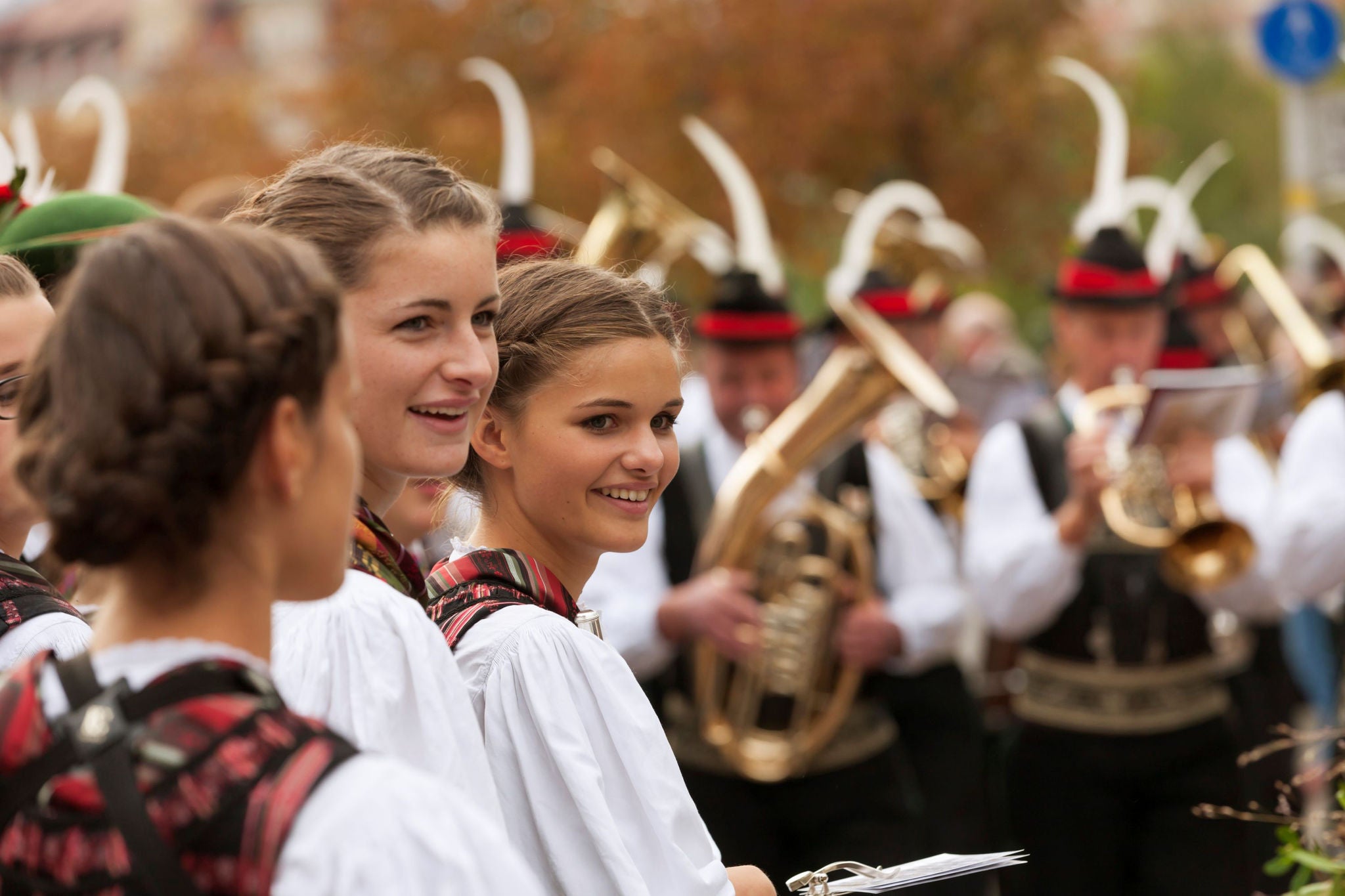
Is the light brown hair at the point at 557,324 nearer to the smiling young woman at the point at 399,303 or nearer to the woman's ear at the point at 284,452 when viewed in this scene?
the smiling young woman at the point at 399,303

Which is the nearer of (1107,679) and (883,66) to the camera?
(1107,679)

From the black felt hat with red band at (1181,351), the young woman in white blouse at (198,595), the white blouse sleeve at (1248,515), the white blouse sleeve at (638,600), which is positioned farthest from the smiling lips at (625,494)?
the black felt hat with red band at (1181,351)

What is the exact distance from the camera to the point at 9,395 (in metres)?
2.48

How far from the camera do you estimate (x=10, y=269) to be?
2.50 meters

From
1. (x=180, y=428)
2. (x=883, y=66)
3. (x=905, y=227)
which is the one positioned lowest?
(x=180, y=428)

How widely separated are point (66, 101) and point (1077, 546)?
11.9 feet

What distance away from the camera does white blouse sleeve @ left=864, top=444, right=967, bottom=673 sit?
5555mm

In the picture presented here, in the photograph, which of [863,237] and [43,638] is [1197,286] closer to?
[863,237]

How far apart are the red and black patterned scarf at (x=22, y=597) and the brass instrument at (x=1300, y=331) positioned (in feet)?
14.1

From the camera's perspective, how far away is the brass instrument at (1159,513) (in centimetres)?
519

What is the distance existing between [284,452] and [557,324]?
3.78 ft

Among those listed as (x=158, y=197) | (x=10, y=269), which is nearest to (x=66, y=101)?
(x=10, y=269)

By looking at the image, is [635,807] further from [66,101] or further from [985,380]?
[985,380]

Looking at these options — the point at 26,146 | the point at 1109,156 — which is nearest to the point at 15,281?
the point at 26,146
